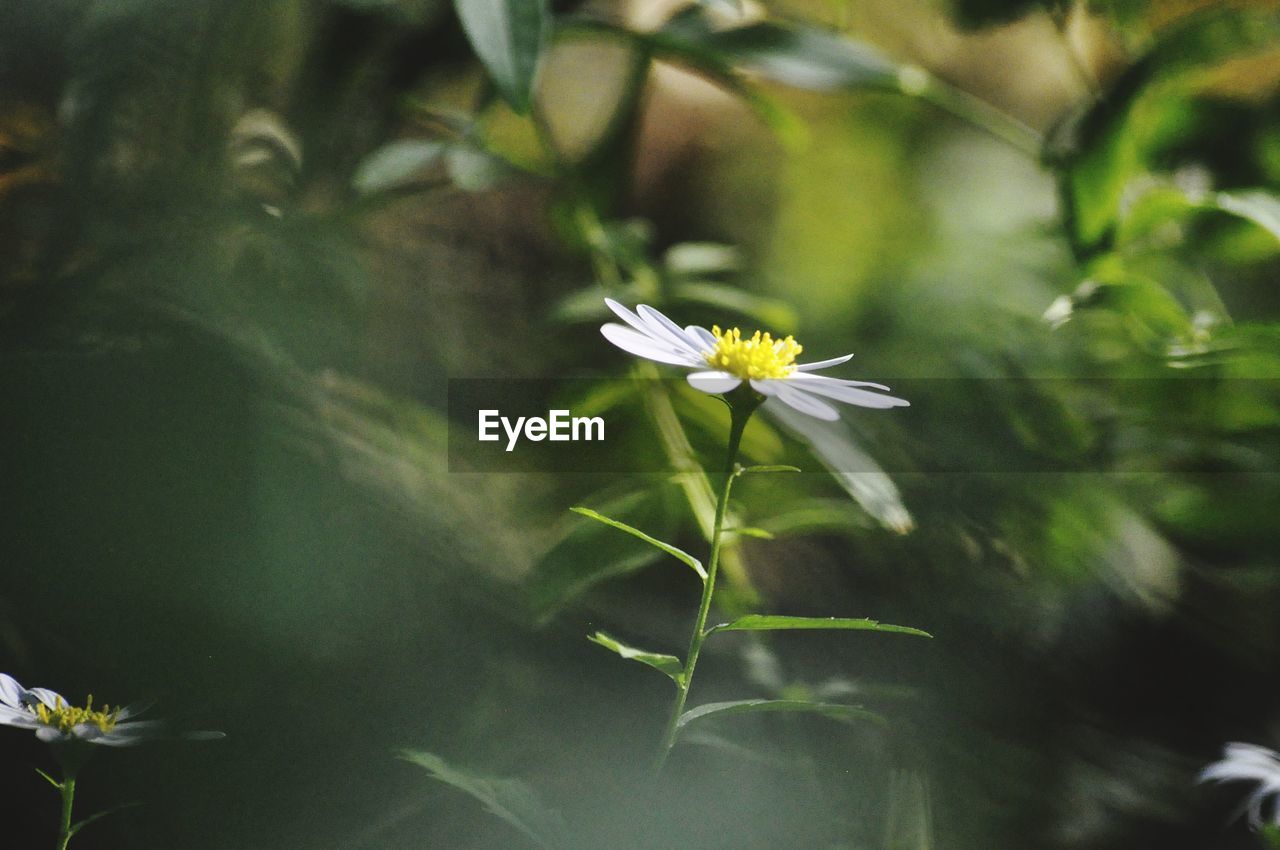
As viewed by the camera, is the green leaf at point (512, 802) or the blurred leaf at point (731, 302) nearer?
the green leaf at point (512, 802)

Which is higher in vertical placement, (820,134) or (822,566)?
(820,134)

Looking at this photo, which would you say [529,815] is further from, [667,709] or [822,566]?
[822,566]

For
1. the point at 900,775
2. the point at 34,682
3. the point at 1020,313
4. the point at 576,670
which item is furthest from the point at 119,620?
the point at 1020,313

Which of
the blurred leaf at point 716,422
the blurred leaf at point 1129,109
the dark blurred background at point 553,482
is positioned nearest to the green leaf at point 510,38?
the dark blurred background at point 553,482

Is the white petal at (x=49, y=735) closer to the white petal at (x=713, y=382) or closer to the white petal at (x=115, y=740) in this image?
the white petal at (x=115, y=740)

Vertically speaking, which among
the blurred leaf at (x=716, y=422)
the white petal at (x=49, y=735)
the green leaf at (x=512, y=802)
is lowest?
the white petal at (x=49, y=735)

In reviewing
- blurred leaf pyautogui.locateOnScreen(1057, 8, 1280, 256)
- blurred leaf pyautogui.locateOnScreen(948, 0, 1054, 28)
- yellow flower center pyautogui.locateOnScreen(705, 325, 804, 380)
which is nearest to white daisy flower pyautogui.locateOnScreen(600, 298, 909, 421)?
yellow flower center pyautogui.locateOnScreen(705, 325, 804, 380)
